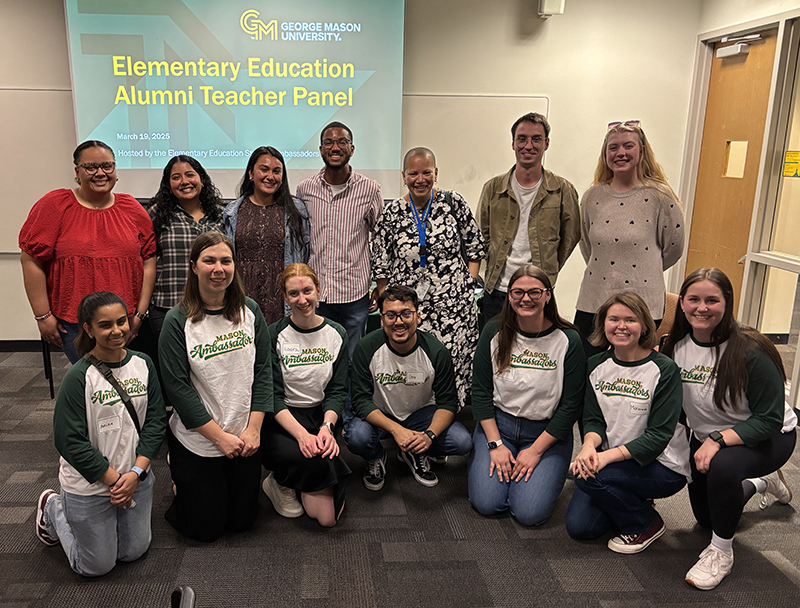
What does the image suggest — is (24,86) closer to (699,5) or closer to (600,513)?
(600,513)

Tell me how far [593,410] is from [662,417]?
261mm

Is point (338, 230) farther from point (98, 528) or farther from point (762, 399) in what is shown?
point (762, 399)

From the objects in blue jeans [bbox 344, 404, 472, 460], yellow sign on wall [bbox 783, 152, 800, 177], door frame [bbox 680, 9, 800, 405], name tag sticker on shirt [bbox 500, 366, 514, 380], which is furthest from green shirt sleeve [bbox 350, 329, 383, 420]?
yellow sign on wall [bbox 783, 152, 800, 177]

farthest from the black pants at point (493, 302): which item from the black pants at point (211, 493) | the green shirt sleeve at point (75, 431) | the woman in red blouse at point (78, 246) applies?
the green shirt sleeve at point (75, 431)

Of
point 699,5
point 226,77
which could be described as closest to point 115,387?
point 226,77

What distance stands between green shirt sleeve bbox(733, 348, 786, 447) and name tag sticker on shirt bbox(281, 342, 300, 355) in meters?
1.71

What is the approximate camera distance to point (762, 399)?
7.19 ft

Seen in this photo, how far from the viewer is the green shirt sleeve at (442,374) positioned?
2.68 meters

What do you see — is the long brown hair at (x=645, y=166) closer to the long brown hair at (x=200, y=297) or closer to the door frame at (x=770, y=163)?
the door frame at (x=770, y=163)

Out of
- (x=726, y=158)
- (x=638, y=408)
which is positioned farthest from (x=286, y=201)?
(x=726, y=158)

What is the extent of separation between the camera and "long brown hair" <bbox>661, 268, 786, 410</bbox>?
7.20ft

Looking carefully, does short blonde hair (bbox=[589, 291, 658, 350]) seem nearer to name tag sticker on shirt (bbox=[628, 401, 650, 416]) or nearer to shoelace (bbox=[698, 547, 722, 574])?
name tag sticker on shirt (bbox=[628, 401, 650, 416])

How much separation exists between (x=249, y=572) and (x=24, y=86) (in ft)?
12.6

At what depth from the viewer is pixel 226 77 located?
421 cm
